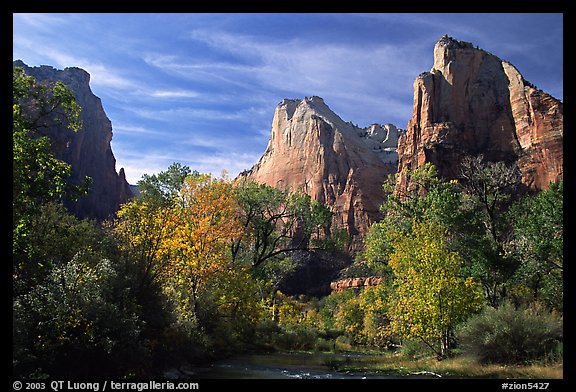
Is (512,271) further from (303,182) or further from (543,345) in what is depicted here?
(303,182)

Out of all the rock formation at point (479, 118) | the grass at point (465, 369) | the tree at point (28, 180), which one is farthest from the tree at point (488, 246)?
the rock formation at point (479, 118)

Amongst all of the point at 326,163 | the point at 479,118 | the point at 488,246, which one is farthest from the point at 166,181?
the point at 326,163

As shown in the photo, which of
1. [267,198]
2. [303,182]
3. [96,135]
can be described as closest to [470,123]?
[303,182]

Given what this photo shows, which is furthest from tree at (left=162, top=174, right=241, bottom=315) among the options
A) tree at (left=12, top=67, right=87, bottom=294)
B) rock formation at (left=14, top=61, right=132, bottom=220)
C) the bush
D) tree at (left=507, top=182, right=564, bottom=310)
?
rock formation at (left=14, top=61, right=132, bottom=220)

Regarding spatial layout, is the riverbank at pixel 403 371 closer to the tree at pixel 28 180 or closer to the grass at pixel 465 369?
the grass at pixel 465 369
